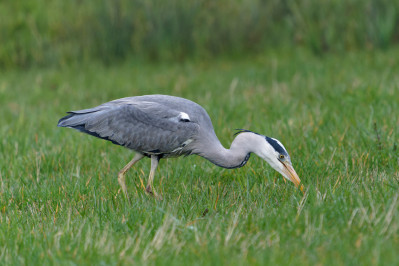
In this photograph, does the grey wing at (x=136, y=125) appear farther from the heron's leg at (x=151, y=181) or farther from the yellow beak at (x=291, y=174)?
the yellow beak at (x=291, y=174)

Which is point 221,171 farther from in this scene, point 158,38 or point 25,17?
point 25,17

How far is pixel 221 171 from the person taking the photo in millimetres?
5527

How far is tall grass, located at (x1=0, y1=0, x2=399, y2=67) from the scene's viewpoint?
447 inches

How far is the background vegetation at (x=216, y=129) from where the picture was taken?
354 cm

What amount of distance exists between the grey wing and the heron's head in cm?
69

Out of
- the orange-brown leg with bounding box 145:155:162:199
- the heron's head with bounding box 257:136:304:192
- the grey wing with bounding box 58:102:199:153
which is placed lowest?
the orange-brown leg with bounding box 145:155:162:199

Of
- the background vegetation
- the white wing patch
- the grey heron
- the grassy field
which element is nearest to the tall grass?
the background vegetation

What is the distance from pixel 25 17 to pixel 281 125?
733cm

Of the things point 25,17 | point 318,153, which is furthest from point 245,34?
point 318,153

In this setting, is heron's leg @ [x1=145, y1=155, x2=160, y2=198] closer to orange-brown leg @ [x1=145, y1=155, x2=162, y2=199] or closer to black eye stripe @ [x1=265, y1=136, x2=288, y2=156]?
orange-brown leg @ [x1=145, y1=155, x2=162, y2=199]

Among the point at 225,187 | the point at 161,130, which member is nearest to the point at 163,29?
the point at 161,130

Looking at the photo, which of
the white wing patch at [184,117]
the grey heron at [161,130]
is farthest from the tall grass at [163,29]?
the white wing patch at [184,117]

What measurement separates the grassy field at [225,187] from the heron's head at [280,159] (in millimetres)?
136

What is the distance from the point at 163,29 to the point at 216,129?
542 cm
